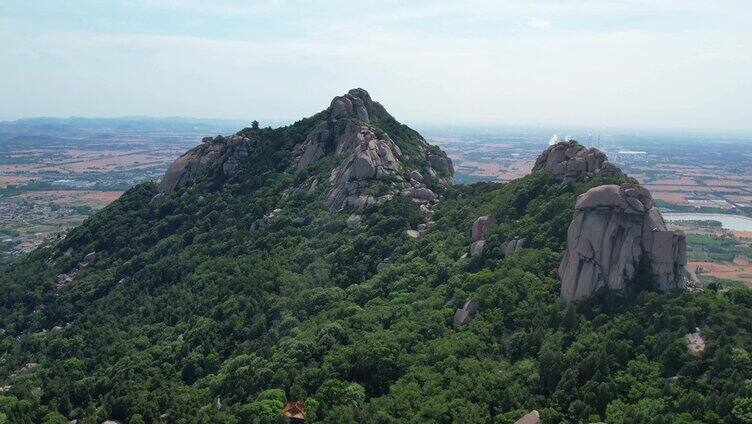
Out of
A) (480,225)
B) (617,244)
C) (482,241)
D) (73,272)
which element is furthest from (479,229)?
(73,272)

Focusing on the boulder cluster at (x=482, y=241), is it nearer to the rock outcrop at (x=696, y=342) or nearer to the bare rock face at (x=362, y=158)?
the bare rock face at (x=362, y=158)

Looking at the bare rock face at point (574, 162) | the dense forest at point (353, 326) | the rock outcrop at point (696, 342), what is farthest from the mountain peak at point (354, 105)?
the rock outcrop at point (696, 342)

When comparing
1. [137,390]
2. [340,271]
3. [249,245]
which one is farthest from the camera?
[249,245]

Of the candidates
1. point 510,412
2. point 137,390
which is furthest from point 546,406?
point 137,390

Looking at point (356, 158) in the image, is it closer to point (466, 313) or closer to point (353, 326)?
point (353, 326)

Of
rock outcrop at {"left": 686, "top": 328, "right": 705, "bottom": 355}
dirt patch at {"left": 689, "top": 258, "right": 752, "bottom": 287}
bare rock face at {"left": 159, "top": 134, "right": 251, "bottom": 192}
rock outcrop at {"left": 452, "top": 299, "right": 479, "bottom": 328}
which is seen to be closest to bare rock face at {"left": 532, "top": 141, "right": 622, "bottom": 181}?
rock outcrop at {"left": 452, "top": 299, "right": 479, "bottom": 328}

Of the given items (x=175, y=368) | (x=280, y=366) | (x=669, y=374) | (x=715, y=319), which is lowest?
(x=175, y=368)

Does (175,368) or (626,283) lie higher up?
(626,283)

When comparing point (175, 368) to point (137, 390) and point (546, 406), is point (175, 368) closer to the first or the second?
point (137, 390)
